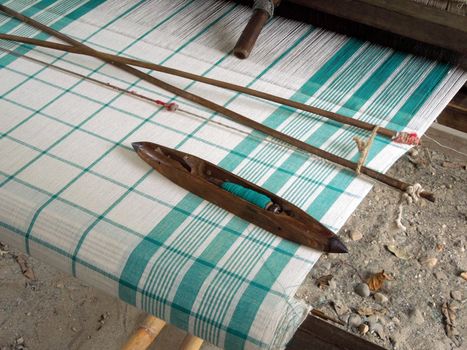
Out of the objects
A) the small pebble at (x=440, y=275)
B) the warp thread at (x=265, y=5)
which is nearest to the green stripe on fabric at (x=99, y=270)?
the warp thread at (x=265, y=5)

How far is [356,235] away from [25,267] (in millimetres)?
1058

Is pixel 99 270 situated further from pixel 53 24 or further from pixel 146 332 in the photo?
pixel 53 24

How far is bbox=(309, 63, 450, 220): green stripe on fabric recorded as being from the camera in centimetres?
106

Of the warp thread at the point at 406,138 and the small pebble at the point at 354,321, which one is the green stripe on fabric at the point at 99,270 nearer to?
the warp thread at the point at 406,138

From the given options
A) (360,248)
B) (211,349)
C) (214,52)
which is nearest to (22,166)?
(214,52)

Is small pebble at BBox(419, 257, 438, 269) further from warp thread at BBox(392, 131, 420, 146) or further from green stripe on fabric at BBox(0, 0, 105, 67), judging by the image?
green stripe on fabric at BBox(0, 0, 105, 67)

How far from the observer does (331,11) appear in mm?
1434

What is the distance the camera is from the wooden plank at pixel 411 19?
1.31m

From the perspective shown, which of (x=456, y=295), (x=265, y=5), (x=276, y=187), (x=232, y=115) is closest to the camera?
(x=276, y=187)

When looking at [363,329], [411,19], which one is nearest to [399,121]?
[411,19]

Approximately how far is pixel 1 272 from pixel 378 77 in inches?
54.1

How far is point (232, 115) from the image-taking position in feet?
4.03

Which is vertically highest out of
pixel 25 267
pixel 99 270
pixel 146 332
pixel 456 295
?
pixel 99 270

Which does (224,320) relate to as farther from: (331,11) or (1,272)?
(1,272)
